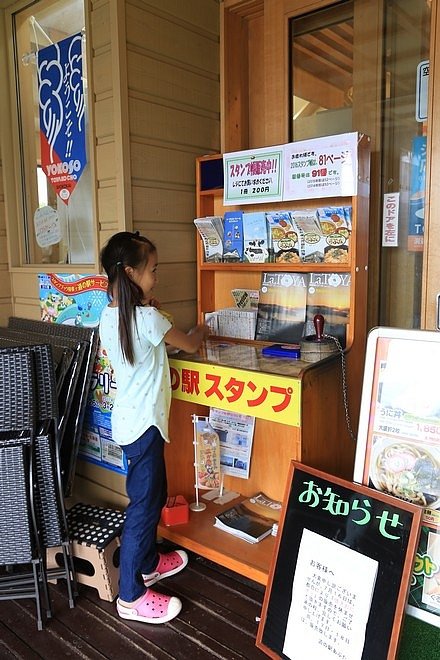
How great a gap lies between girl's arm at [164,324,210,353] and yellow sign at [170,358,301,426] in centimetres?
9

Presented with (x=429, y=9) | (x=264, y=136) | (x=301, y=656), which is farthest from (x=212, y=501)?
(x=429, y=9)

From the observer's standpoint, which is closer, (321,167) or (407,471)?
(407,471)

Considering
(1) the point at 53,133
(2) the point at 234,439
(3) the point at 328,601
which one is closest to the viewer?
(3) the point at 328,601

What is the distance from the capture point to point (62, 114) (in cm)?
284

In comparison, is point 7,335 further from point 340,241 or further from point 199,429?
point 340,241

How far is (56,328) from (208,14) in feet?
5.82

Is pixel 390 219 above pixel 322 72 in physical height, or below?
below

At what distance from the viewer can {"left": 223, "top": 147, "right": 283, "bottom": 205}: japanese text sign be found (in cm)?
238

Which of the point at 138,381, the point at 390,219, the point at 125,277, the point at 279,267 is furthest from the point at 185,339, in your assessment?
the point at 390,219

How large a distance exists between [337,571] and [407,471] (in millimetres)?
388

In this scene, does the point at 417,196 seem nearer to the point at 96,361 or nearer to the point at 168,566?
the point at 96,361

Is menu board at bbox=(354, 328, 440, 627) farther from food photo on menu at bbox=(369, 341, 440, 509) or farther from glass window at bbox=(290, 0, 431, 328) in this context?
glass window at bbox=(290, 0, 431, 328)

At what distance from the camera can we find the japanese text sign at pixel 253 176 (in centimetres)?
238

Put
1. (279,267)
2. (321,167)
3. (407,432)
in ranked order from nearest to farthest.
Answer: (407,432) → (321,167) → (279,267)
